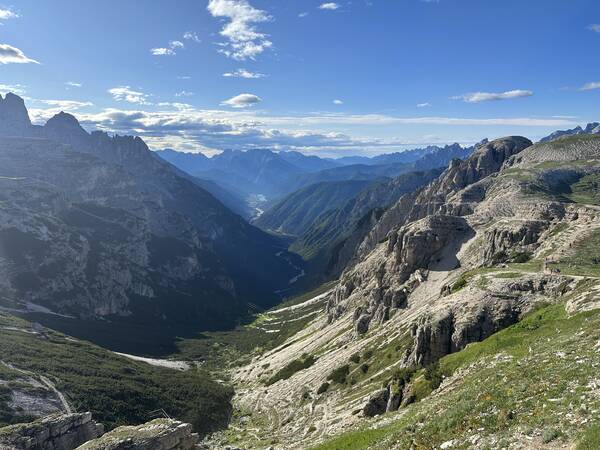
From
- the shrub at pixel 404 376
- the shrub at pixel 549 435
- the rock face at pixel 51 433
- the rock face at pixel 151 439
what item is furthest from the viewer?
the shrub at pixel 404 376

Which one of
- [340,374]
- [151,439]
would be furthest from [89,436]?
[340,374]

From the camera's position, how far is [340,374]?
10606 cm

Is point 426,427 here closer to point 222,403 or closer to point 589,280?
point 589,280

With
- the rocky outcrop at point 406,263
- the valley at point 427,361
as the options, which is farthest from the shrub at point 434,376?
the rocky outcrop at point 406,263

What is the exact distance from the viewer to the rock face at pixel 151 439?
133ft

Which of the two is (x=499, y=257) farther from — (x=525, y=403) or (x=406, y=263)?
(x=525, y=403)

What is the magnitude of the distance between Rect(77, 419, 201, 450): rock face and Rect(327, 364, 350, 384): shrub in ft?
207

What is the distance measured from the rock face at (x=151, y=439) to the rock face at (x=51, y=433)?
60.9ft

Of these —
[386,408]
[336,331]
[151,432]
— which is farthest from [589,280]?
[336,331]

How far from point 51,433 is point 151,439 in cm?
2513

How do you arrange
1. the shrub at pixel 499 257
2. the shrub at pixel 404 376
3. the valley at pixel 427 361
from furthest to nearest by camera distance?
1. the shrub at pixel 499 257
2. the shrub at pixel 404 376
3. the valley at pixel 427 361

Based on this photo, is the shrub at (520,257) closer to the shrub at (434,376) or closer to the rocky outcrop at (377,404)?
the rocky outcrop at (377,404)

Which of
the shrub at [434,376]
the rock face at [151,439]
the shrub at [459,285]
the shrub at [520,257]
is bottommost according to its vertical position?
the shrub at [434,376]

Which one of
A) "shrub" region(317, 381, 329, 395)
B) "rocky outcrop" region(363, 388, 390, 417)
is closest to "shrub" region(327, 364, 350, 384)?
"shrub" region(317, 381, 329, 395)
